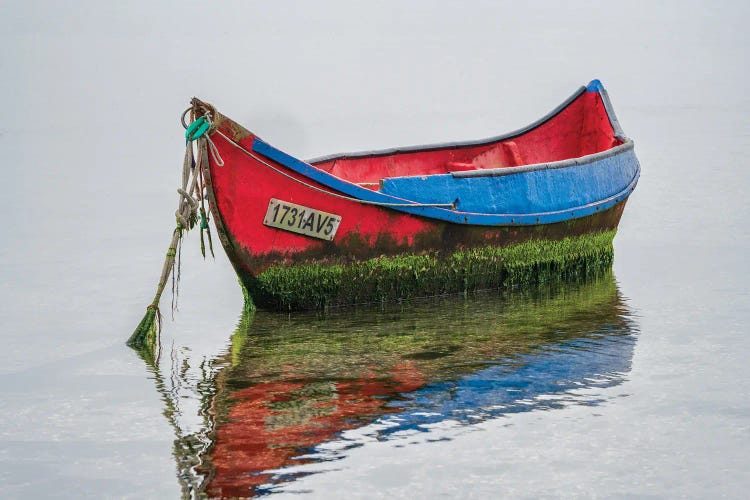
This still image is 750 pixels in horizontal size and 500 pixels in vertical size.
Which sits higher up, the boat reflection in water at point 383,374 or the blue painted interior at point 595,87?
the blue painted interior at point 595,87

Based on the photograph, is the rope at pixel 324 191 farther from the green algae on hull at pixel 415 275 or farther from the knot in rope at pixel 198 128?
the green algae on hull at pixel 415 275

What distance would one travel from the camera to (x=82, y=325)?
36.5ft

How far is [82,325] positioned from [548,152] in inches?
277

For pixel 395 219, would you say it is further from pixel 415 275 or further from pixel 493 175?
pixel 493 175

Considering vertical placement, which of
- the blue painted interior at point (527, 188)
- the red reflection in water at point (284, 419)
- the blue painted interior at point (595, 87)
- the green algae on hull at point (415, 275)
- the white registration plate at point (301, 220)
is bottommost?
the red reflection in water at point (284, 419)

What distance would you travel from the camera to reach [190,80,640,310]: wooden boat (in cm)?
1066

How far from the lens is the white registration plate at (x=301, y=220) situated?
10.8 m

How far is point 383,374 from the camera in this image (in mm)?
9109

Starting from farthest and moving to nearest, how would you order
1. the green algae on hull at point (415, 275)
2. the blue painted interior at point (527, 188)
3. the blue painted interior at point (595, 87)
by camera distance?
1. the blue painted interior at point (595, 87)
2. the blue painted interior at point (527, 188)
3. the green algae on hull at point (415, 275)

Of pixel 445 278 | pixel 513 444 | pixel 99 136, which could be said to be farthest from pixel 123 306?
pixel 99 136

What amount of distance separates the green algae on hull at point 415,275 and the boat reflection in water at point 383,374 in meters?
0.20

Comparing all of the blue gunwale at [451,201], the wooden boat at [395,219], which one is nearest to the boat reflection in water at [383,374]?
the wooden boat at [395,219]

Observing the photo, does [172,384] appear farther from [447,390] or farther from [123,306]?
[123,306]

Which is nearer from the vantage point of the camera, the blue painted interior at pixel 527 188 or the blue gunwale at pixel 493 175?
the blue gunwale at pixel 493 175
